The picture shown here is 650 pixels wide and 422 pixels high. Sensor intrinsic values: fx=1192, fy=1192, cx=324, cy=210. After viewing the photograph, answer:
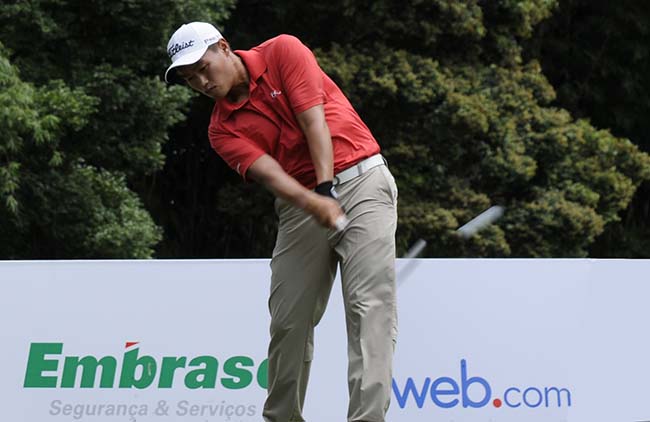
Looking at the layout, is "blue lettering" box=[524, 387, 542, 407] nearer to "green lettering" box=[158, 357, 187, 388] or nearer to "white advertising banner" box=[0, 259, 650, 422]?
"white advertising banner" box=[0, 259, 650, 422]

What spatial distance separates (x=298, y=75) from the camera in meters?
4.32

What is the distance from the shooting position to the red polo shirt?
172 inches

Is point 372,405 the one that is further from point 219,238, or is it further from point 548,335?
point 219,238

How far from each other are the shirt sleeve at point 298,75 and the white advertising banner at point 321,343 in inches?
66.4

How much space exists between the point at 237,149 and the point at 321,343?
1873 mm

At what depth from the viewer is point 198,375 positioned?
5.96 m

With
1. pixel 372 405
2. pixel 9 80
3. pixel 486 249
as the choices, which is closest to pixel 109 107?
pixel 9 80

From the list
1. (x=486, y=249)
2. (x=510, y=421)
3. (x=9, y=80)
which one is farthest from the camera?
(x=486, y=249)

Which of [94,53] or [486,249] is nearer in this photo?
[94,53]

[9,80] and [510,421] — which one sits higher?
[9,80]

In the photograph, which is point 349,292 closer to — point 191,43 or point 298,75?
point 298,75

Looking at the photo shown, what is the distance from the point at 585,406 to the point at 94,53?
9440mm

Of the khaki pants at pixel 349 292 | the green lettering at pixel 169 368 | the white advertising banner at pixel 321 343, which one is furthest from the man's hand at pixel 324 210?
the green lettering at pixel 169 368

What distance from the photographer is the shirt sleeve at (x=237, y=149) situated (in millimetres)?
4340
